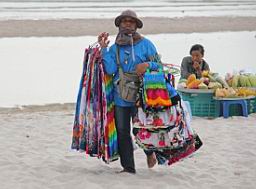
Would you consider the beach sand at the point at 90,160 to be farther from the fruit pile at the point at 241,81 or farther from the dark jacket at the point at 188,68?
the dark jacket at the point at 188,68

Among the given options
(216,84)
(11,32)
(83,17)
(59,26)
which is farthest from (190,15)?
(216,84)

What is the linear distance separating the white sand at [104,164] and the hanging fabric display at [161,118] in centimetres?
35

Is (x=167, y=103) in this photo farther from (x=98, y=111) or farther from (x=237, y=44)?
(x=237, y=44)

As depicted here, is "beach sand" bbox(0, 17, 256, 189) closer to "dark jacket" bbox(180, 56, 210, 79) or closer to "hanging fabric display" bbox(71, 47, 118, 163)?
"hanging fabric display" bbox(71, 47, 118, 163)

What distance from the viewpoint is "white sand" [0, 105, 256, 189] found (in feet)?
19.0

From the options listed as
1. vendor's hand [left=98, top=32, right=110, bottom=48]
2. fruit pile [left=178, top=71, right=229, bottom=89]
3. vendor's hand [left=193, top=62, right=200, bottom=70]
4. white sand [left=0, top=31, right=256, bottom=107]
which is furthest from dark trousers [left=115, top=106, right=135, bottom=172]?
white sand [left=0, top=31, right=256, bottom=107]

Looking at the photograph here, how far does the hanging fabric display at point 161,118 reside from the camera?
570 centimetres

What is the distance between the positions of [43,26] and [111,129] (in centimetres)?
2108

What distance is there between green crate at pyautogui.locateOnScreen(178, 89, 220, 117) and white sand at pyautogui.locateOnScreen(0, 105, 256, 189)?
265 millimetres

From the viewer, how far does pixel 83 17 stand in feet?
101

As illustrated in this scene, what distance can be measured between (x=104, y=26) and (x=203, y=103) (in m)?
18.1

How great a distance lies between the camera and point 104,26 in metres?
27.0

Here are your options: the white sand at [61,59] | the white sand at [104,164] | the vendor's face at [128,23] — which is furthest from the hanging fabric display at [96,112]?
the white sand at [61,59]

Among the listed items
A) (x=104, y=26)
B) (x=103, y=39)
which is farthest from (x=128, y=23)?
(x=104, y=26)
